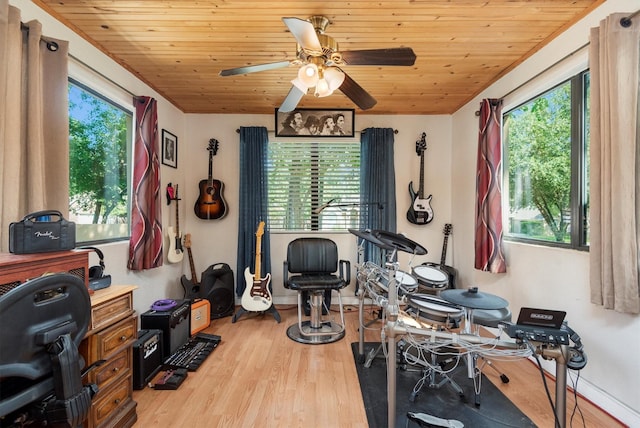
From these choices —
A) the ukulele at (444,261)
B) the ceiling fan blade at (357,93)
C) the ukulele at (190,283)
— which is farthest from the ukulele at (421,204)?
the ukulele at (190,283)

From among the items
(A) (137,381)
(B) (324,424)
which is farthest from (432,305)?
(A) (137,381)

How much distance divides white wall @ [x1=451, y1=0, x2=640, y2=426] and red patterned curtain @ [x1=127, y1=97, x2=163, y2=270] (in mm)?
3229

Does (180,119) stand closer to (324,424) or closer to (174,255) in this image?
(174,255)

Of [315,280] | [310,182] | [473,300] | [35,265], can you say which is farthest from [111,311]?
[310,182]

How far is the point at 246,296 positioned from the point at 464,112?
323 cm

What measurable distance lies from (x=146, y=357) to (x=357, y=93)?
2.38 meters

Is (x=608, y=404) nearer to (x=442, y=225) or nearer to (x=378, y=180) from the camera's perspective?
(x=442, y=225)

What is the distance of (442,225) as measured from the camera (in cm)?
355

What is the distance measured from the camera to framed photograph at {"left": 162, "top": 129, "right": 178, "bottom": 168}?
10.0ft

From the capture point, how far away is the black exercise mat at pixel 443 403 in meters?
1.58

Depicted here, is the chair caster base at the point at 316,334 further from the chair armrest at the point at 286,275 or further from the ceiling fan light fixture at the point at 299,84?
the ceiling fan light fixture at the point at 299,84

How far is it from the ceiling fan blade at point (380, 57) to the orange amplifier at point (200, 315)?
2492 mm

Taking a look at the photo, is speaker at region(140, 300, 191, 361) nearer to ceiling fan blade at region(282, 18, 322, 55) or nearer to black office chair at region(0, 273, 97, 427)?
black office chair at region(0, 273, 97, 427)

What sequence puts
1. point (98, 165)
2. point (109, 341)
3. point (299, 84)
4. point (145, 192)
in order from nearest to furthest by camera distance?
point (109, 341) < point (299, 84) < point (98, 165) < point (145, 192)
